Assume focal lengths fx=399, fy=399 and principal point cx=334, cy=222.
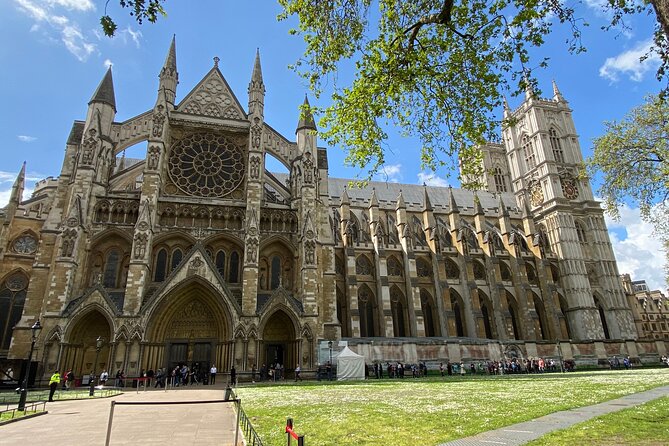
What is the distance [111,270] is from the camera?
2573 centimetres

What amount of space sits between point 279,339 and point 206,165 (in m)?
13.5

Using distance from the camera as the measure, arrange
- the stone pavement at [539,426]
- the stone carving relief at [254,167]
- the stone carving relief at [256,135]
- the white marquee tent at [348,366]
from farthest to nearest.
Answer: the stone carving relief at [256,135] < the stone carving relief at [254,167] < the white marquee tent at [348,366] < the stone pavement at [539,426]

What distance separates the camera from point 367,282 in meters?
39.9

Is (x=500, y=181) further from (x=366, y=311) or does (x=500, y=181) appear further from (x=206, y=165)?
(x=206, y=165)

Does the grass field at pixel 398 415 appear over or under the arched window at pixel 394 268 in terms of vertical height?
under

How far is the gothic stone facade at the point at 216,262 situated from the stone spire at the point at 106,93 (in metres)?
0.10

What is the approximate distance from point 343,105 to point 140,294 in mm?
17807

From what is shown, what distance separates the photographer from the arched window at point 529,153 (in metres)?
55.7

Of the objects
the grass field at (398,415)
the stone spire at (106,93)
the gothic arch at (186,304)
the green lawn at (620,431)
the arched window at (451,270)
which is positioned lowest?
the green lawn at (620,431)

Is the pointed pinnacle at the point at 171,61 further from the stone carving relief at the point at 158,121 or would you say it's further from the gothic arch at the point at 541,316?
the gothic arch at the point at 541,316

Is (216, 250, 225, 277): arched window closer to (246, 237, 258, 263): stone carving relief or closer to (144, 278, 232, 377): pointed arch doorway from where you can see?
(144, 278, 232, 377): pointed arch doorway

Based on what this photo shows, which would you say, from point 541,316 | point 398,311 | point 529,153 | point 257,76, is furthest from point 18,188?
point 529,153

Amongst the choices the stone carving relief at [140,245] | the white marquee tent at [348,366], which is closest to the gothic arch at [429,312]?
the white marquee tent at [348,366]

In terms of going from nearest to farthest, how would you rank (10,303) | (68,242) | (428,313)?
(68,242) < (10,303) < (428,313)
